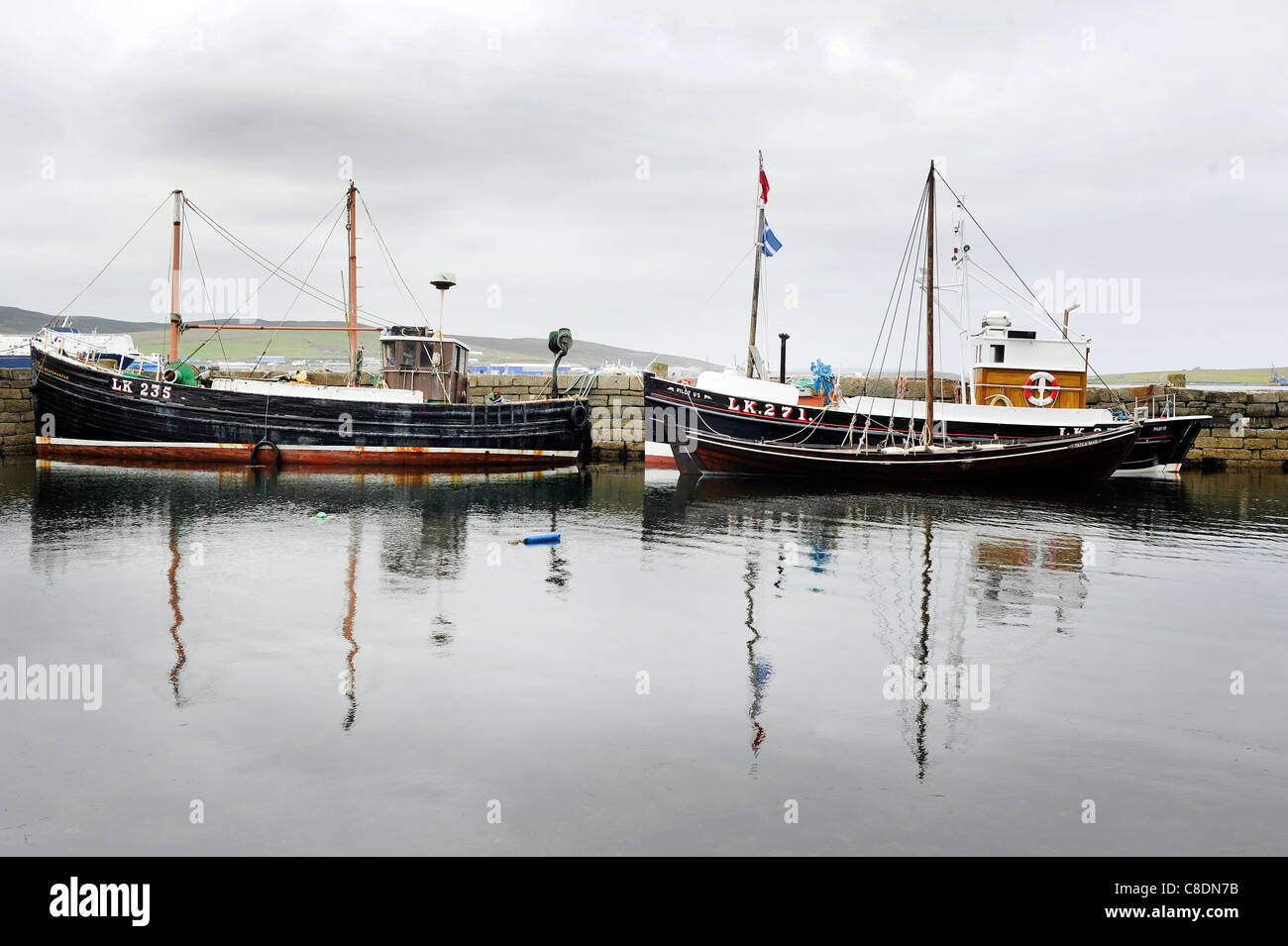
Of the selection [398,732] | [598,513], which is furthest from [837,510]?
[398,732]

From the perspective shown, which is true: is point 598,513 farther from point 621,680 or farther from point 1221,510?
point 1221,510

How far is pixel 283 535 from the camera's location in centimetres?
1780

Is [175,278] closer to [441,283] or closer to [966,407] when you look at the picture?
[441,283]

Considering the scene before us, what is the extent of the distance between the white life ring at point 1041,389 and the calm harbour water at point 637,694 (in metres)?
14.9

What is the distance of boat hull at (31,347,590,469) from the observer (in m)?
34.4

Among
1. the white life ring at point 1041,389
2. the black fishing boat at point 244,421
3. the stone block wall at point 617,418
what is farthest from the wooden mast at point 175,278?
the white life ring at point 1041,389

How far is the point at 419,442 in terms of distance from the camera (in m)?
35.0

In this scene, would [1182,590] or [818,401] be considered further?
[818,401]

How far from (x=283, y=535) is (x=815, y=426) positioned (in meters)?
19.0

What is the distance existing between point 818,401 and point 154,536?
21966mm

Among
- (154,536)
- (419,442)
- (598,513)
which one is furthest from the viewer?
(419,442)

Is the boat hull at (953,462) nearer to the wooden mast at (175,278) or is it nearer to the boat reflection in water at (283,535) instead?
the boat reflection in water at (283,535)

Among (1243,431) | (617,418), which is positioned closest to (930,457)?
(617,418)

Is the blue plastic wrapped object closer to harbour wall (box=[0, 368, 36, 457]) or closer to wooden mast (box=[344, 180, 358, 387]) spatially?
wooden mast (box=[344, 180, 358, 387])
